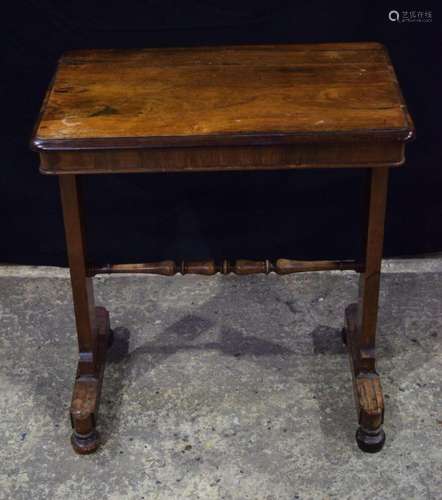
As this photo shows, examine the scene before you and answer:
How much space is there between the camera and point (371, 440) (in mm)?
2877

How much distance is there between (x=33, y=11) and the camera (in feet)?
10.7

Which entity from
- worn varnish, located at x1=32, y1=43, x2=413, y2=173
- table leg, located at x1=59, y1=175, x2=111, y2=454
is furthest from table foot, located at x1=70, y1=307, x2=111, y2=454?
worn varnish, located at x1=32, y1=43, x2=413, y2=173

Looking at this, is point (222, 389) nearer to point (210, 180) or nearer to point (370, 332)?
point (370, 332)

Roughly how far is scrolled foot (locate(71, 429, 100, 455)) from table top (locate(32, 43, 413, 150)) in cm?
90

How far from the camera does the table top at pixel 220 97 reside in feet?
8.06

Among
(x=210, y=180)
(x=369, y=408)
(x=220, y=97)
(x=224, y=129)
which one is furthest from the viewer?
(x=210, y=180)

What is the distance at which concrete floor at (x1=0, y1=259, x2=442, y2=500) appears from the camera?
282 centimetres

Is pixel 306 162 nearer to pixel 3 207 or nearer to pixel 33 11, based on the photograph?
pixel 33 11

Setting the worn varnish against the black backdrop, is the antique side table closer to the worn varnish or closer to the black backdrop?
the worn varnish

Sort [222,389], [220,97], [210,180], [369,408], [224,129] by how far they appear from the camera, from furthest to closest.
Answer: [210,180] → [222,389] → [369,408] → [220,97] → [224,129]

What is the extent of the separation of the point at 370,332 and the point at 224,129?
2.71 feet

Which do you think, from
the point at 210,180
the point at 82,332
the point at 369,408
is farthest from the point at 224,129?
the point at 210,180

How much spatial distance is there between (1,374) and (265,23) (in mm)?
1411

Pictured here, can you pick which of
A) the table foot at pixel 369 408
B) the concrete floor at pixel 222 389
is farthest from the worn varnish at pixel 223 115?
the concrete floor at pixel 222 389
